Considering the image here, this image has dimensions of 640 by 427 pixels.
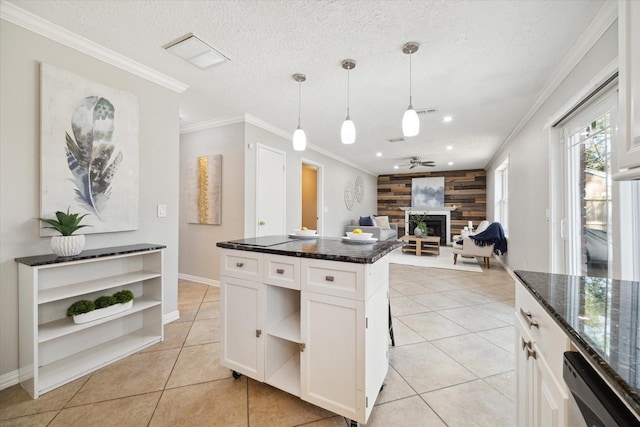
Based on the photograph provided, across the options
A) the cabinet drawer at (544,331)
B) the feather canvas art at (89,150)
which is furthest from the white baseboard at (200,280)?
the cabinet drawer at (544,331)

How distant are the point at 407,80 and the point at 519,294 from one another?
2.20 m

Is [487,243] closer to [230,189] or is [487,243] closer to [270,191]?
[270,191]

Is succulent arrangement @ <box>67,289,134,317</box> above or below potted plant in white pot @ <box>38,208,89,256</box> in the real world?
below

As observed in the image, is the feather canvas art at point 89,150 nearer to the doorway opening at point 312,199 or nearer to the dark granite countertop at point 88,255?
the dark granite countertop at point 88,255

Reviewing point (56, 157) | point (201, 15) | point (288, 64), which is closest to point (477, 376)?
point (288, 64)

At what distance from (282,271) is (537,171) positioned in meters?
3.25

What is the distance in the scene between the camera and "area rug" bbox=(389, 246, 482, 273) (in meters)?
5.26

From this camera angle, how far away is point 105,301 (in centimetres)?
199

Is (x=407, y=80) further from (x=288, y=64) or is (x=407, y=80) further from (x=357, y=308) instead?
(x=357, y=308)

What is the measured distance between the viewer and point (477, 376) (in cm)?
181

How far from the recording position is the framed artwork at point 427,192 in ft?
28.5

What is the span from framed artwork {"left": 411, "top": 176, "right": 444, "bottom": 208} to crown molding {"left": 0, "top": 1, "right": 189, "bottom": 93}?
7.90 meters

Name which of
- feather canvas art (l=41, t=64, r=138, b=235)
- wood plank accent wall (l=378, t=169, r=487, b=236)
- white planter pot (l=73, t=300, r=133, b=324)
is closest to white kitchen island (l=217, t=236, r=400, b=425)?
white planter pot (l=73, t=300, r=133, b=324)

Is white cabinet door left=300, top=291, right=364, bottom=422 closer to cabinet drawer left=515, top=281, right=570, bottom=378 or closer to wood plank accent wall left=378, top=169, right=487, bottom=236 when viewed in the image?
cabinet drawer left=515, top=281, right=570, bottom=378
